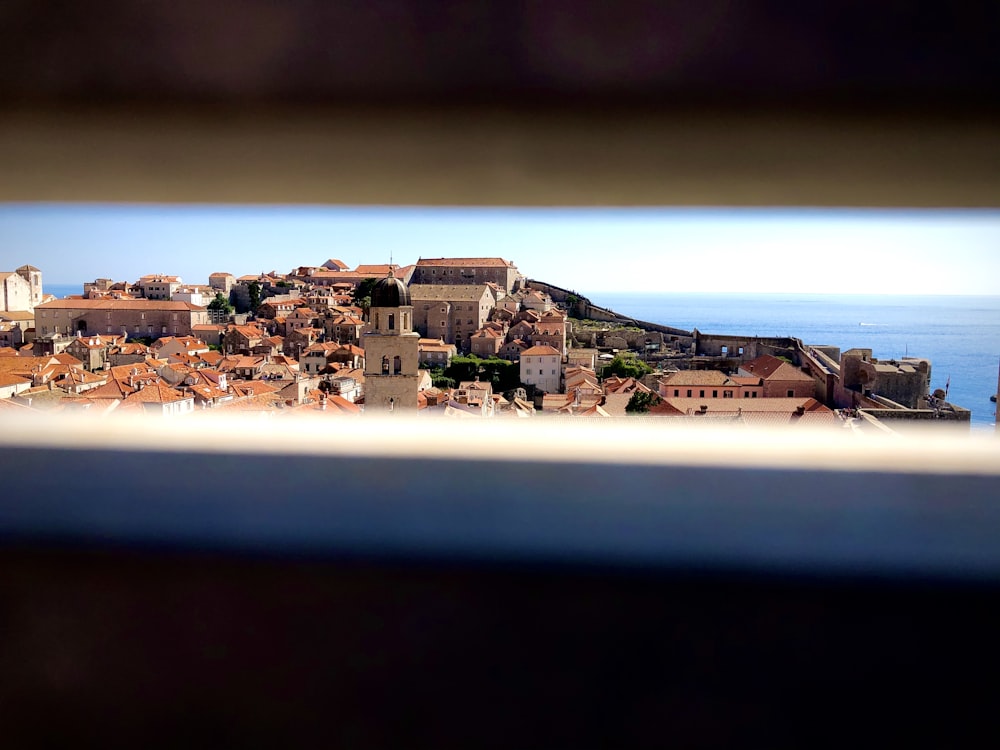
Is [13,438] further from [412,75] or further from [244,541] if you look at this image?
[412,75]

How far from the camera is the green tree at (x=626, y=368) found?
27.5 m

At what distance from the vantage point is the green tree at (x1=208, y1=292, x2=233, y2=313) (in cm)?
3728

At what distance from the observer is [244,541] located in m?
0.85

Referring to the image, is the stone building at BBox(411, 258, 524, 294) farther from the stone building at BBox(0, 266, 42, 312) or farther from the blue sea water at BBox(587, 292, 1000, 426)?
the stone building at BBox(0, 266, 42, 312)

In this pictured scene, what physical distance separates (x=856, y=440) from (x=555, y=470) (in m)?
0.43

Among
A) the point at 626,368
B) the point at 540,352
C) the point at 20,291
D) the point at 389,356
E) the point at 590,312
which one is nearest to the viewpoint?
the point at 20,291

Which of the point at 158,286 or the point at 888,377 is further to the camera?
the point at 158,286

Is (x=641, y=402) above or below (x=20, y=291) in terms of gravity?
below

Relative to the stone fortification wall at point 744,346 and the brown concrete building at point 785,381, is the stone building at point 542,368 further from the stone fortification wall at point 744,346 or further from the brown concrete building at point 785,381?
the brown concrete building at point 785,381

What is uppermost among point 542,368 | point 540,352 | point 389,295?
point 389,295

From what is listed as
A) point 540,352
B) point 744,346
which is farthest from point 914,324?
point 540,352

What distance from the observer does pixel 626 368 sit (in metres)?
28.1

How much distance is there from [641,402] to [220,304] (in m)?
28.2

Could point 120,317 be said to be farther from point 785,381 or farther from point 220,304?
point 785,381
